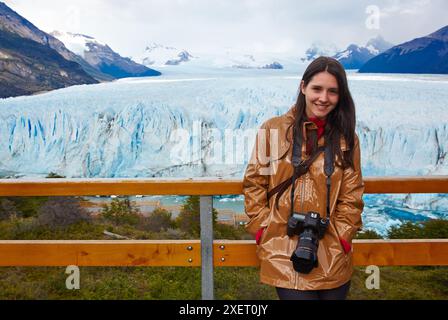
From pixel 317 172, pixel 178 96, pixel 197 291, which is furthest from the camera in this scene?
pixel 178 96

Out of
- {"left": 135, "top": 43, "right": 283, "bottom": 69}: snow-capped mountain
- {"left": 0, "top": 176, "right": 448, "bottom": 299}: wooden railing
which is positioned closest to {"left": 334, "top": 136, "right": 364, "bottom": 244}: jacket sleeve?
{"left": 0, "top": 176, "right": 448, "bottom": 299}: wooden railing

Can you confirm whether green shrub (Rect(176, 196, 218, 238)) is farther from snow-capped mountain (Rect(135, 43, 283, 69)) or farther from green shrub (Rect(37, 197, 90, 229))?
snow-capped mountain (Rect(135, 43, 283, 69))

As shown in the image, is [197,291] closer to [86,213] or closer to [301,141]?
[301,141]

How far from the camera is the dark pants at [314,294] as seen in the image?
1549mm

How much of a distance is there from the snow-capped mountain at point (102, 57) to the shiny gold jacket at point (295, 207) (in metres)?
3.27

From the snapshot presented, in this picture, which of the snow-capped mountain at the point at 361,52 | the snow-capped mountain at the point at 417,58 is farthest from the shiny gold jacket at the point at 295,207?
the snow-capped mountain at the point at 417,58

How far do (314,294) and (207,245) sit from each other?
0.54 m

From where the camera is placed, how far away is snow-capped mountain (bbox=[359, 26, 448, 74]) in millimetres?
4348

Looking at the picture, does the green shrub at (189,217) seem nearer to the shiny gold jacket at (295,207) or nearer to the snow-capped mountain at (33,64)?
the shiny gold jacket at (295,207)

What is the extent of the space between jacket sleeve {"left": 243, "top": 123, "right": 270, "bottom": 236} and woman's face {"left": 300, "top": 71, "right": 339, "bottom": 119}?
0.19 meters

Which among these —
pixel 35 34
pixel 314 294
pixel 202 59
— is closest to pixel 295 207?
pixel 314 294
